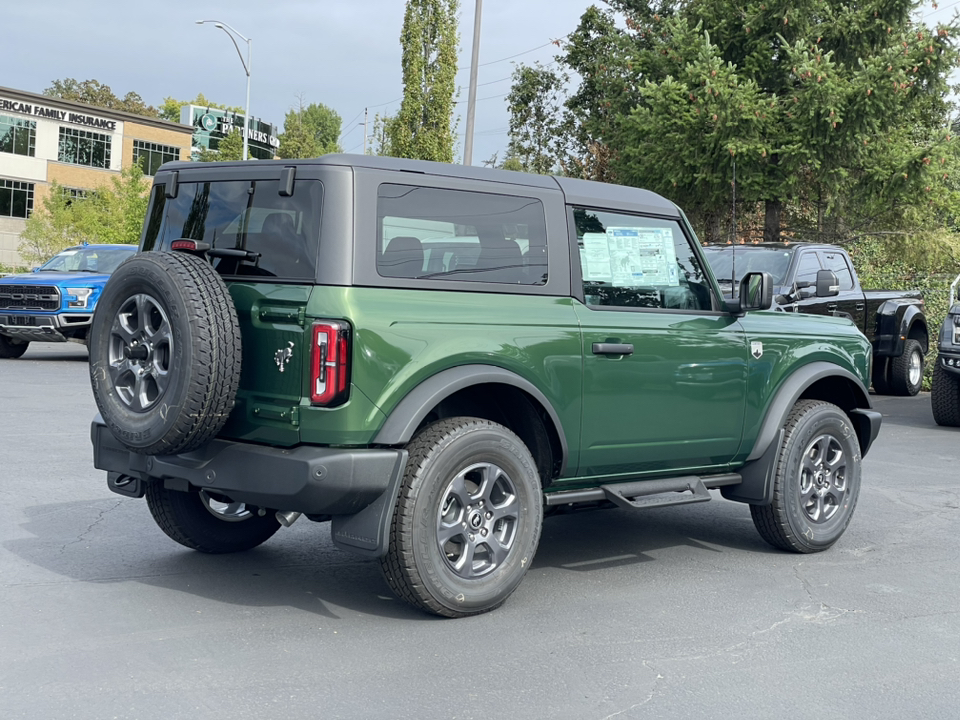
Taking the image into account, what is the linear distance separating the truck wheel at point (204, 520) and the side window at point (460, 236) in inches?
62.2

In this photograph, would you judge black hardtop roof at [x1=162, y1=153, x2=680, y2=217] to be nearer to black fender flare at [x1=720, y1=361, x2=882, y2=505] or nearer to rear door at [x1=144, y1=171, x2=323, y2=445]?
rear door at [x1=144, y1=171, x2=323, y2=445]

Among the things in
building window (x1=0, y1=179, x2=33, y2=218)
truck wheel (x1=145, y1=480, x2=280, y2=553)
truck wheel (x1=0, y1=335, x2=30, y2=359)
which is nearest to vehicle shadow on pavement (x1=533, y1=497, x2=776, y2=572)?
truck wheel (x1=145, y1=480, x2=280, y2=553)

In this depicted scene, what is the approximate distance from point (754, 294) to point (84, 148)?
64.2 meters

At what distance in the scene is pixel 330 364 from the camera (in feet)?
15.4

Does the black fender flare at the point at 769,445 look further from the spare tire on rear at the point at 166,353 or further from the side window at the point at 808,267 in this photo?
the side window at the point at 808,267

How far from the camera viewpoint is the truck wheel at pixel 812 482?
6461mm

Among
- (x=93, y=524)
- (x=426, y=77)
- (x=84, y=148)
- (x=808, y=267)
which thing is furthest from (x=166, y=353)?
(x=84, y=148)

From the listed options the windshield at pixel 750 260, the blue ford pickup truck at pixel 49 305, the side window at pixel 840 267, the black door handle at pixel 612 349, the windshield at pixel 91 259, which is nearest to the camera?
the black door handle at pixel 612 349

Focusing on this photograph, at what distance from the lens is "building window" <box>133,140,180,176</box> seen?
68125mm

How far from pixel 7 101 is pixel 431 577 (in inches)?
2463

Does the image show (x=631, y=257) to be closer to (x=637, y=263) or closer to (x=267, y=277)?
(x=637, y=263)

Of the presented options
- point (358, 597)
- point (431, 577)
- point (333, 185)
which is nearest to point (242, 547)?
point (358, 597)

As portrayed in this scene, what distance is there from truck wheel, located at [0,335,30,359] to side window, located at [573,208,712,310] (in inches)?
555

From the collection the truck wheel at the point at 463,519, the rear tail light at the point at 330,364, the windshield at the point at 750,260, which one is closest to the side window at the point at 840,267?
the windshield at the point at 750,260
